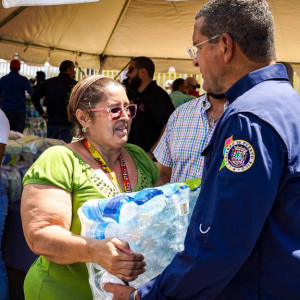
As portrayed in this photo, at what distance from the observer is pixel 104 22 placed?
6656 millimetres

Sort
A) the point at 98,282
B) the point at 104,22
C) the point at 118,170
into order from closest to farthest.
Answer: the point at 98,282 < the point at 118,170 < the point at 104,22

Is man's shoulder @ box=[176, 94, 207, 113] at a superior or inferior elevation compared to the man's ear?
inferior

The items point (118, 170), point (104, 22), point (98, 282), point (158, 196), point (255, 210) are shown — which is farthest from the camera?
point (104, 22)

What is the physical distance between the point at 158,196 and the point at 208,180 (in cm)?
37

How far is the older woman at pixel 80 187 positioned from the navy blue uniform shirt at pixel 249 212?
1.13 feet

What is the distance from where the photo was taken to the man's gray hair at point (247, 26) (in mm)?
1445

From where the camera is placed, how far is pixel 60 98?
7.44m

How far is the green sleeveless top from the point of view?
6.44 feet

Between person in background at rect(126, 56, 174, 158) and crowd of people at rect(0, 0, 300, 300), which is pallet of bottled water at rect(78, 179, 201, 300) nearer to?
crowd of people at rect(0, 0, 300, 300)

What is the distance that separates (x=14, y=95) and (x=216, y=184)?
8.39 metres

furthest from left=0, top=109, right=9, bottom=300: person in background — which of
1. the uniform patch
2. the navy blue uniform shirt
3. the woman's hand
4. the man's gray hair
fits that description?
the uniform patch

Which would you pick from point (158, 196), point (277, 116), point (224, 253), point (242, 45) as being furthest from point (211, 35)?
point (224, 253)

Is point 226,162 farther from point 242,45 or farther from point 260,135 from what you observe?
point 242,45

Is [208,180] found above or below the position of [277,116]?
below
